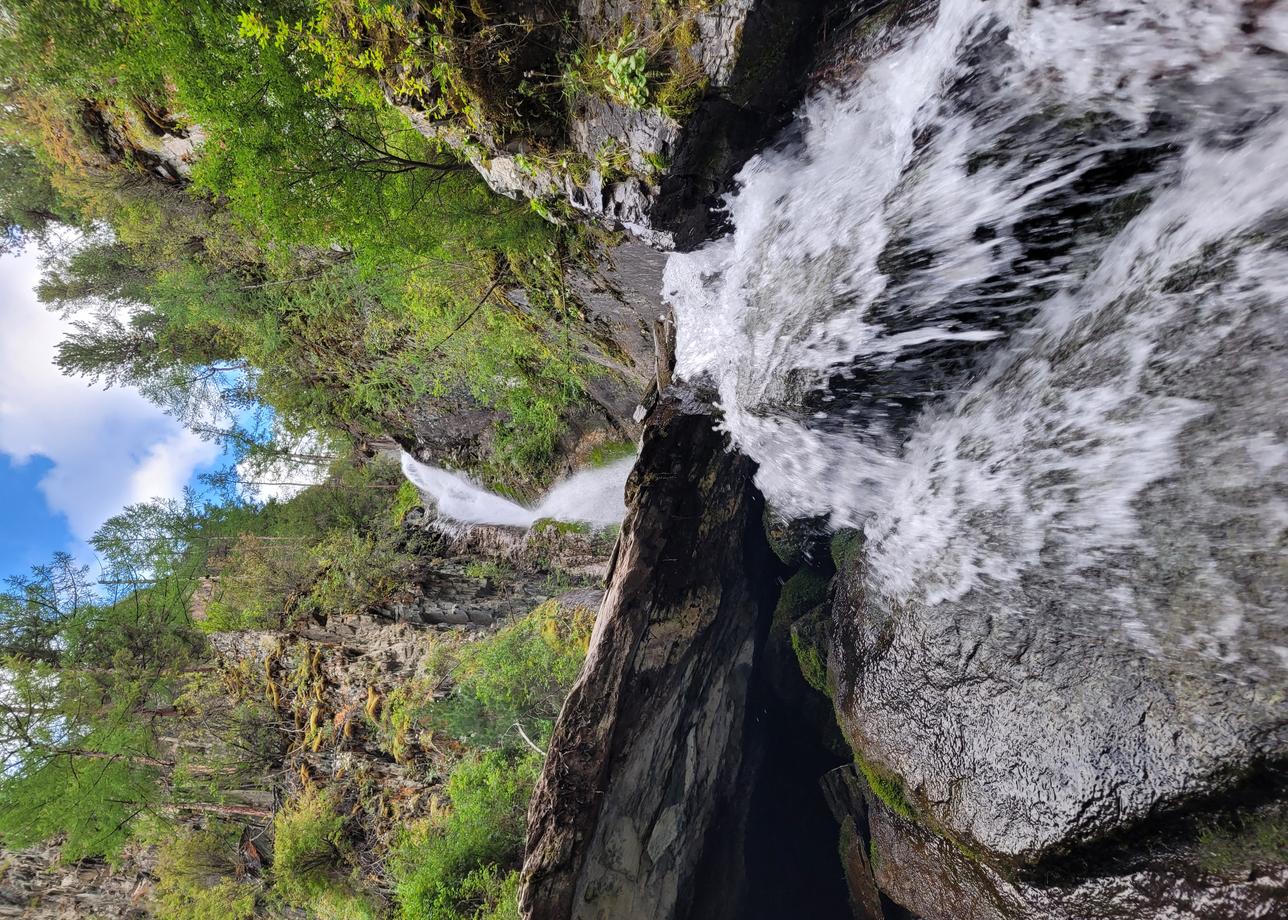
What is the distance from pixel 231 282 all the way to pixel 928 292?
39.4 ft

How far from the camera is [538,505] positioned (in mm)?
11227

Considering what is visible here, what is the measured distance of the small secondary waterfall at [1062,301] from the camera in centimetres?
257

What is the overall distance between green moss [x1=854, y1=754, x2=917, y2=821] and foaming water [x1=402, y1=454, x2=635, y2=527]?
4.28 meters

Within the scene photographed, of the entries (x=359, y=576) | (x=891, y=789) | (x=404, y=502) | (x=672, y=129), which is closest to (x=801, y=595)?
(x=891, y=789)

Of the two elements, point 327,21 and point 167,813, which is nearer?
point 327,21

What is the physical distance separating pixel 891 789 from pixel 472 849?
418cm

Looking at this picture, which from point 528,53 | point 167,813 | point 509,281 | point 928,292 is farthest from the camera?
point 167,813

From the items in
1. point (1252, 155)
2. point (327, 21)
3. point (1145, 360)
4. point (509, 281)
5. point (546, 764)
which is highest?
point (509, 281)

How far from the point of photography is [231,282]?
11.4 meters

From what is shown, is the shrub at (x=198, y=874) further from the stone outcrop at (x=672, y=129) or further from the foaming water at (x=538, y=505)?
the stone outcrop at (x=672, y=129)

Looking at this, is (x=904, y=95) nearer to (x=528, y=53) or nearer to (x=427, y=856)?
(x=528, y=53)

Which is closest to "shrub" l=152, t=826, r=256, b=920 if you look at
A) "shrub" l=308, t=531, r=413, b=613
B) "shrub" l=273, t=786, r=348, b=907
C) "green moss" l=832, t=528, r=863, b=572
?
"shrub" l=273, t=786, r=348, b=907

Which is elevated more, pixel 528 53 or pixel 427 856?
pixel 528 53

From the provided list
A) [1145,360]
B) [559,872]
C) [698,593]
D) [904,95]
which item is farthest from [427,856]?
[904,95]
